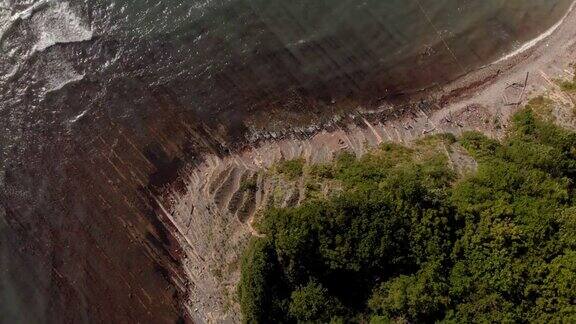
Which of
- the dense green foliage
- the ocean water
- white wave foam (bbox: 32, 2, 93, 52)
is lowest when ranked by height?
the dense green foliage

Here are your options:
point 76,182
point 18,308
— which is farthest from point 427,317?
point 18,308

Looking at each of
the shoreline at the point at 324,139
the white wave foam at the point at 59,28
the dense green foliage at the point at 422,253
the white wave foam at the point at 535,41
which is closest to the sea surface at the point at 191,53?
the white wave foam at the point at 59,28

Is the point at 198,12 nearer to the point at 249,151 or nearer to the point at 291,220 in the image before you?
the point at 249,151

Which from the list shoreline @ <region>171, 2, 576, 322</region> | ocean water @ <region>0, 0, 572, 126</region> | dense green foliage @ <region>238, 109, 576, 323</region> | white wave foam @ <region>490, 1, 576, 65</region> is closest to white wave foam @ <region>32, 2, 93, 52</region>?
ocean water @ <region>0, 0, 572, 126</region>

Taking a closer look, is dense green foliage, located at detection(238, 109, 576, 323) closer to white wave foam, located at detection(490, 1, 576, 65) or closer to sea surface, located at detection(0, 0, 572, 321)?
white wave foam, located at detection(490, 1, 576, 65)

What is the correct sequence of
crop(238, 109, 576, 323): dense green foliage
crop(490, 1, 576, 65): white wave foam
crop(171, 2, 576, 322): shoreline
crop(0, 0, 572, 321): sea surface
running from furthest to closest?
1. crop(490, 1, 576, 65): white wave foam
2. crop(0, 0, 572, 321): sea surface
3. crop(171, 2, 576, 322): shoreline
4. crop(238, 109, 576, 323): dense green foliage

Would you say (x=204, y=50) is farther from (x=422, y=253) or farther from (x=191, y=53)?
(x=422, y=253)

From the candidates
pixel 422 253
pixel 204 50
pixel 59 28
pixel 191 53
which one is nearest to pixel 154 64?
pixel 191 53
